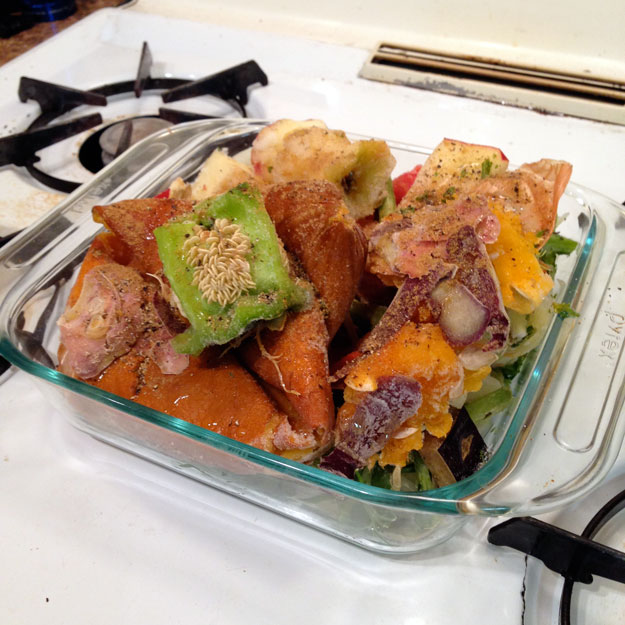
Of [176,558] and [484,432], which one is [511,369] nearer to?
[484,432]

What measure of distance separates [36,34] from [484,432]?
7.01 feet

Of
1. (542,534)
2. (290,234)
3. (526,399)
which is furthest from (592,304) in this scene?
(290,234)

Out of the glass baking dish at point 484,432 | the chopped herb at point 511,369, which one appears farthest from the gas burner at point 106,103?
the chopped herb at point 511,369

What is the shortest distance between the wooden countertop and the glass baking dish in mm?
1263

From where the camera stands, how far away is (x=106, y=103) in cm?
145

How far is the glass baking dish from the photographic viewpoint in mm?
625

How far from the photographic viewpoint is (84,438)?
34.1 inches

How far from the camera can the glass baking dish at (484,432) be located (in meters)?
0.62

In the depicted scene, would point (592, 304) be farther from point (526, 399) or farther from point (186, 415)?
point (186, 415)

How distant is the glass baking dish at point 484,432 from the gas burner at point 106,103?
34 centimetres

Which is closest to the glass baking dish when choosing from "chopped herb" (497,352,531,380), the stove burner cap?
"chopped herb" (497,352,531,380)

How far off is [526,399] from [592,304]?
0.82 feet

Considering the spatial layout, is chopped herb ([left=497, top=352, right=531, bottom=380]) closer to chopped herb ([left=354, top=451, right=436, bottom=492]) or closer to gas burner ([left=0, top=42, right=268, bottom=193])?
chopped herb ([left=354, top=451, right=436, bottom=492])

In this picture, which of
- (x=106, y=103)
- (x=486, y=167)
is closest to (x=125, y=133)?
(x=106, y=103)
